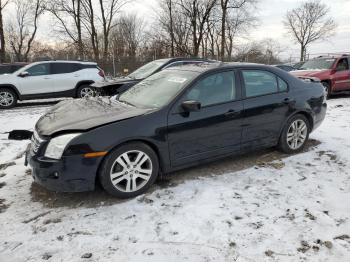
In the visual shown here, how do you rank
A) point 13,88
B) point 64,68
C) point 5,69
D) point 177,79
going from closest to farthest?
point 177,79, point 13,88, point 64,68, point 5,69

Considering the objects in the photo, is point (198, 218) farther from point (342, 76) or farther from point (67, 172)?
point (342, 76)

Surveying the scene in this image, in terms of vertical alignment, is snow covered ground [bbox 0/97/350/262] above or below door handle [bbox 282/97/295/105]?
below

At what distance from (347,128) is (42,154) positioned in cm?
606

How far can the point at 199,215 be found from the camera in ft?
11.4

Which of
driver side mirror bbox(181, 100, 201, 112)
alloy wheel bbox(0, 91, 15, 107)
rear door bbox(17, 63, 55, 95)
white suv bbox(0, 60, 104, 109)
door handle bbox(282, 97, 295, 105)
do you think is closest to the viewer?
driver side mirror bbox(181, 100, 201, 112)

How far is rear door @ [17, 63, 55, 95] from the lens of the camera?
1117 cm

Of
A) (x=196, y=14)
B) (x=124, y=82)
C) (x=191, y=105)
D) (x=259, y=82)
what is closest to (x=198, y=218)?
(x=191, y=105)

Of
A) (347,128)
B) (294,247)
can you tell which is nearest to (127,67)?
(347,128)

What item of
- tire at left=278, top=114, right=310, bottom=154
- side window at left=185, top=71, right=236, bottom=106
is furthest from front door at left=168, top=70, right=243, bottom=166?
tire at left=278, top=114, right=310, bottom=154

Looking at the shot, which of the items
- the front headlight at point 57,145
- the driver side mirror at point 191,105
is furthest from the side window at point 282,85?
the front headlight at point 57,145

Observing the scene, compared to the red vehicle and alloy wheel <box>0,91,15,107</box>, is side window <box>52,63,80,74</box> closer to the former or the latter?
Answer: alloy wheel <box>0,91,15,107</box>

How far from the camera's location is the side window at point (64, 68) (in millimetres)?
11742

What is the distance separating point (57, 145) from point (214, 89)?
7.12 ft

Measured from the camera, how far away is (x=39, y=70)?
11.5 m
